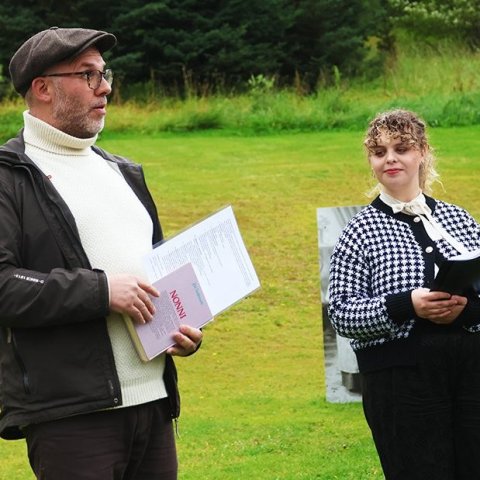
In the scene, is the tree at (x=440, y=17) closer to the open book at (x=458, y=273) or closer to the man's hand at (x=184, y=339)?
the open book at (x=458, y=273)

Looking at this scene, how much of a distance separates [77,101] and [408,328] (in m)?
1.19

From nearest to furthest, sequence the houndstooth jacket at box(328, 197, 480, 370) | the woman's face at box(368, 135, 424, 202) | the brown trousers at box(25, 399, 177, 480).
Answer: the brown trousers at box(25, 399, 177, 480), the houndstooth jacket at box(328, 197, 480, 370), the woman's face at box(368, 135, 424, 202)

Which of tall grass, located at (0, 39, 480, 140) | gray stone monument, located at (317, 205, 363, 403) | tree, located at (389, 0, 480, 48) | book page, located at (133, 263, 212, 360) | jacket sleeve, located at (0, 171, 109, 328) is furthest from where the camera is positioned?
tree, located at (389, 0, 480, 48)

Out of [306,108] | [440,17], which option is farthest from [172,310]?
[440,17]

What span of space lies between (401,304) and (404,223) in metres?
0.31

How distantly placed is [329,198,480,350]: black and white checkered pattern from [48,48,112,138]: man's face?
0.87 m


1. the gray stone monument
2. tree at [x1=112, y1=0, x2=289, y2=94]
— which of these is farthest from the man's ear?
tree at [x1=112, y1=0, x2=289, y2=94]

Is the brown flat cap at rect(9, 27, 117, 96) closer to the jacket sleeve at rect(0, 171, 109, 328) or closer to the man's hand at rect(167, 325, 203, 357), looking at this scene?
the jacket sleeve at rect(0, 171, 109, 328)

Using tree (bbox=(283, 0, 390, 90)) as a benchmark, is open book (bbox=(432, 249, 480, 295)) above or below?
above

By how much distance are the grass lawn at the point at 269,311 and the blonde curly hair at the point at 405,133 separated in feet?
7.23

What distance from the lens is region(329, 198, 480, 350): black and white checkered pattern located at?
363 cm

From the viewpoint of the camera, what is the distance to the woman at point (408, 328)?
11.8 feet

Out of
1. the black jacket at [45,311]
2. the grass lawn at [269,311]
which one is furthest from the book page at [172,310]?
the grass lawn at [269,311]

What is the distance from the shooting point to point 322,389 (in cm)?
763
